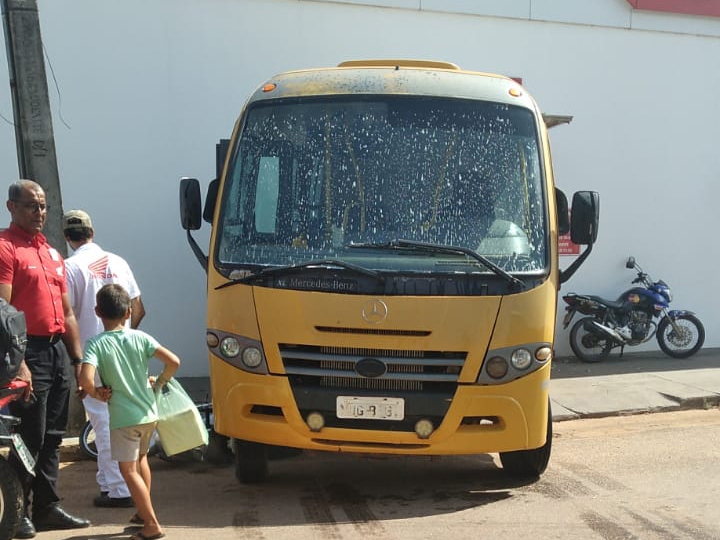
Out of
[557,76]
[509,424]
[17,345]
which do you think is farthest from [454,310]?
[557,76]

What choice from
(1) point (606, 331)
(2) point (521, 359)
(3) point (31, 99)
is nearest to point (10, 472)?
(2) point (521, 359)

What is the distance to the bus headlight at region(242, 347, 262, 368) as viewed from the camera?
195 inches

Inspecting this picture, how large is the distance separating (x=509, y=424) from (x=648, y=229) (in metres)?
6.87

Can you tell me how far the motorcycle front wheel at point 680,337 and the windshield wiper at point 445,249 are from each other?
6.70 m

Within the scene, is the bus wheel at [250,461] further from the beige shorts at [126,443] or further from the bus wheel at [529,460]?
the bus wheel at [529,460]

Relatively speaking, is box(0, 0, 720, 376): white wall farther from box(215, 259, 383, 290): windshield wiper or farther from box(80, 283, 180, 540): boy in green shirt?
box(80, 283, 180, 540): boy in green shirt

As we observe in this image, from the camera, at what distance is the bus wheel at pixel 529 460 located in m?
5.59

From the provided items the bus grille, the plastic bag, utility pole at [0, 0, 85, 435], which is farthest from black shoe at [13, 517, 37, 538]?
utility pole at [0, 0, 85, 435]

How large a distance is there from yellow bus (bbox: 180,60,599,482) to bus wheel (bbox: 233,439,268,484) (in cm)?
1

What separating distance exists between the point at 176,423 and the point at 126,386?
40 cm

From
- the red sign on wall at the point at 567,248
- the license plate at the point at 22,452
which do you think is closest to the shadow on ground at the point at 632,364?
the red sign on wall at the point at 567,248

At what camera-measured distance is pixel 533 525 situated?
476cm

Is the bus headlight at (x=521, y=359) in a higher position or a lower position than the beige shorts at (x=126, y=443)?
higher

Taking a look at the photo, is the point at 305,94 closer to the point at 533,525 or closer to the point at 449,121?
the point at 449,121
